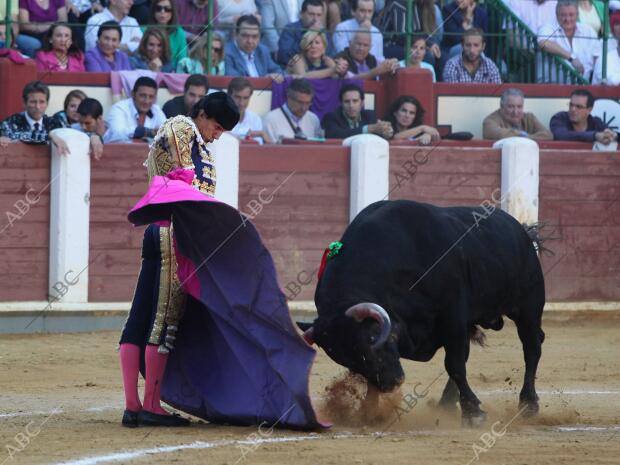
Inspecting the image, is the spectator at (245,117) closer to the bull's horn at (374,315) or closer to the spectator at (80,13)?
the spectator at (80,13)

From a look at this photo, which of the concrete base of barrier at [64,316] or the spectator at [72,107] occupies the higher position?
the spectator at [72,107]

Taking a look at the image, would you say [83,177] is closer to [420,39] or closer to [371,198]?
[371,198]

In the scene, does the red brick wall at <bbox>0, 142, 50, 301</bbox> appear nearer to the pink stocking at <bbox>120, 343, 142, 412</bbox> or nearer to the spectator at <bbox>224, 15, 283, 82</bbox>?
the spectator at <bbox>224, 15, 283, 82</bbox>

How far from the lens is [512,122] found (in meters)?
10.0

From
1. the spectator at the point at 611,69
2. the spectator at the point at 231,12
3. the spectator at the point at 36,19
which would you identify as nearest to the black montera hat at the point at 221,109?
the spectator at the point at 36,19

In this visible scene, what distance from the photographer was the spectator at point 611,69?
36.1 feet

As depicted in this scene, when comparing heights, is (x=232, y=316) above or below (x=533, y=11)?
below

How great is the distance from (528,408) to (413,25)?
5521 millimetres

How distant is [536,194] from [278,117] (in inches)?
80.3

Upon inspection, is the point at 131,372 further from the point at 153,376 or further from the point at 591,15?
the point at 591,15

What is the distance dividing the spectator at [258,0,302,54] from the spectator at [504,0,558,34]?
2162 millimetres

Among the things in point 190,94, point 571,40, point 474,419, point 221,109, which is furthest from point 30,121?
point 571,40

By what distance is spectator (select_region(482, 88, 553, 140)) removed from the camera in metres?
9.88

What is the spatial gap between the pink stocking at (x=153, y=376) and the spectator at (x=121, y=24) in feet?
16.3
